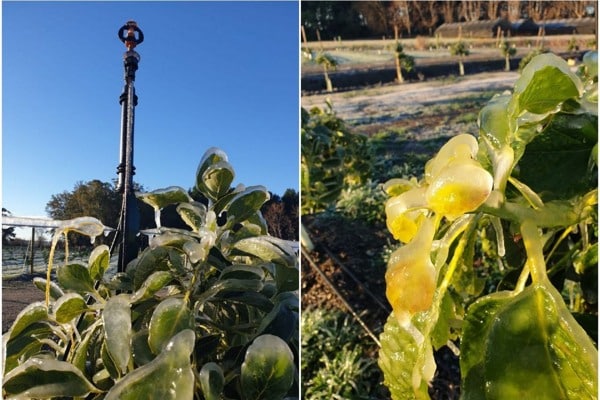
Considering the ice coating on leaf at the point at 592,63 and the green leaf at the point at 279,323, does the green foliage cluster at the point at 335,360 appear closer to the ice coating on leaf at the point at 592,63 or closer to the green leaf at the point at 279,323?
the green leaf at the point at 279,323

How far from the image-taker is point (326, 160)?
73.1 inches

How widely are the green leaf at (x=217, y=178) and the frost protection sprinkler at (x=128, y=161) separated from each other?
0.20 meters

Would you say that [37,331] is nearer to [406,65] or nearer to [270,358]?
[270,358]

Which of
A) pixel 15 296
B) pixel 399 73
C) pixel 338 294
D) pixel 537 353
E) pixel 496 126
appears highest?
pixel 399 73

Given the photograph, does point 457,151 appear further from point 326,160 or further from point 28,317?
point 326,160

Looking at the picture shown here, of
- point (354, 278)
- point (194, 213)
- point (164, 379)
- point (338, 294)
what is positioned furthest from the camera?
point (354, 278)

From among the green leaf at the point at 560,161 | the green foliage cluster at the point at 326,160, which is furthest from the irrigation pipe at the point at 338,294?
the green leaf at the point at 560,161

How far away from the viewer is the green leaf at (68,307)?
1.64 ft

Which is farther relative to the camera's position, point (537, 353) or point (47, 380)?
point (47, 380)

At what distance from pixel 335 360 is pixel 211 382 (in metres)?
1.21

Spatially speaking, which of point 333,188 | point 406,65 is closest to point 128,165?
→ point 333,188

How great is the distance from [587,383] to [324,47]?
302 centimetres

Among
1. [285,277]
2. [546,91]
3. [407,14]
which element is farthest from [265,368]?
[407,14]

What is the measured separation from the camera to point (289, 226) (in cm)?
110
